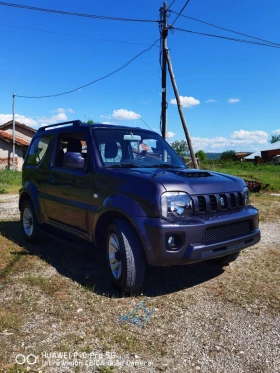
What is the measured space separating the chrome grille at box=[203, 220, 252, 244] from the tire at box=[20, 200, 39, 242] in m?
3.10

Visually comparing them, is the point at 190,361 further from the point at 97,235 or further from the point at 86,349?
the point at 97,235

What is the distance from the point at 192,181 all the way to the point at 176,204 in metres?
0.33

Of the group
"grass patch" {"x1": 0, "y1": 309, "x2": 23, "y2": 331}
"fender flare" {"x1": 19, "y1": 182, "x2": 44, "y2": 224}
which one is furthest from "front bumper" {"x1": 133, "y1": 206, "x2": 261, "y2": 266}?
"fender flare" {"x1": 19, "y1": 182, "x2": 44, "y2": 224}

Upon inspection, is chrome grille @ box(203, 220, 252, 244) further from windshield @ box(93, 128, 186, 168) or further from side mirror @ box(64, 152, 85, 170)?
side mirror @ box(64, 152, 85, 170)

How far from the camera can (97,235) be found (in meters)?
3.87

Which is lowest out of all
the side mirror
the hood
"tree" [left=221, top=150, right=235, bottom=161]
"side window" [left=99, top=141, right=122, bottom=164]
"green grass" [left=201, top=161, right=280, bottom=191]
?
"green grass" [left=201, top=161, right=280, bottom=191]

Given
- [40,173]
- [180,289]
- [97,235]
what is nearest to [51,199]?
[40,173]

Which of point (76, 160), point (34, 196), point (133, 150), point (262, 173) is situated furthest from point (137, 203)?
point (262, 173)

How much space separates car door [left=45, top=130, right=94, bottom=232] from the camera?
13.1ft

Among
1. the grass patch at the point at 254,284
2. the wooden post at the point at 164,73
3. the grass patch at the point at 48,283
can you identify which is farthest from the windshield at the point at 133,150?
the wooden post at the point at 164,73

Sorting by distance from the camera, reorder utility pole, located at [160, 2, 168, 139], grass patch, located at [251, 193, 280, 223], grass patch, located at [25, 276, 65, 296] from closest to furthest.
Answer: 1. grass patch, located at [25, 276, 65, 296]
2. grass patch, located at [251, 193, 280, 223]
3. utility pole, located at [160, 2, 168, 139]

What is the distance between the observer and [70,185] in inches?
169

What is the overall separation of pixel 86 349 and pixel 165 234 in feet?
3.83

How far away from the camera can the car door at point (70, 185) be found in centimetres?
399
